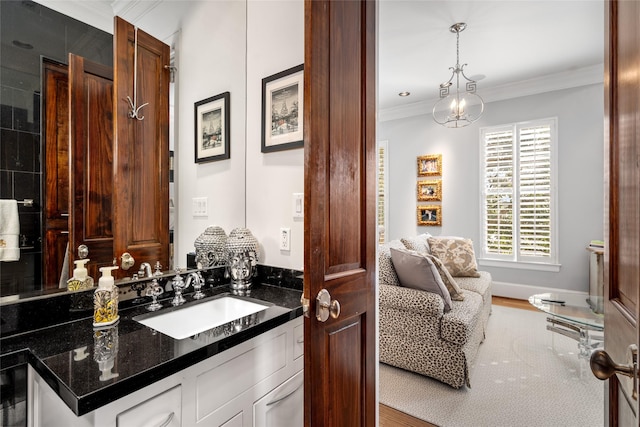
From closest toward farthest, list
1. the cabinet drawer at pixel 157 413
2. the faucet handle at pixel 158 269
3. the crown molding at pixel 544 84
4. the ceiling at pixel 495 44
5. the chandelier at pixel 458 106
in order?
1. the cabinet drawer at pixel 157 413
2. the faucet handle at pixel 158 269
3. the ceiling at pixel 495 44
4. the chandelier at pixel 458 106
5. the crown molding at pixel 544 84

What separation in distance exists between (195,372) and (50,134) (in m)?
0.91

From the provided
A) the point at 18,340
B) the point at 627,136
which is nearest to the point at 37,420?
the point at 18,340

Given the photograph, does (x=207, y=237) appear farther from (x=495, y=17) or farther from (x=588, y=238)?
(x=588, y=238)

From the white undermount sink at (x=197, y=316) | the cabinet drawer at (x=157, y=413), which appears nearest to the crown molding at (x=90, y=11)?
the white undermount sink at (x=197, y=316)

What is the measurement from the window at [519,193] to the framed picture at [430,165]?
0.63 metres

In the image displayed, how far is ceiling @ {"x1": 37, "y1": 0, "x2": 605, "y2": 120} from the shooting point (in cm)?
266

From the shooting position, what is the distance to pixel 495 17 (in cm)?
283

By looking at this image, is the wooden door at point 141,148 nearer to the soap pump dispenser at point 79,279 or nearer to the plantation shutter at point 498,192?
the soap pump dispenser at point 79,279

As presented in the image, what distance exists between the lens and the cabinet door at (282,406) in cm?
115

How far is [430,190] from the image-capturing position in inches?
200

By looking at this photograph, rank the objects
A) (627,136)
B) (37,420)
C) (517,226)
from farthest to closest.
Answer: (517,226) → (37,420) → (627,136)

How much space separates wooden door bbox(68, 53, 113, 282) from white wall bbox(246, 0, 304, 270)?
2.30ft

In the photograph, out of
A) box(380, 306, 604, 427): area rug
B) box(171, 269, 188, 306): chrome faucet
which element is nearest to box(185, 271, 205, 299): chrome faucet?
box(171, 269, 188, 306): chrome faucet

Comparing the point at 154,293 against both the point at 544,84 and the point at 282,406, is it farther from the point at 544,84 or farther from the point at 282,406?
the point at 544,84
